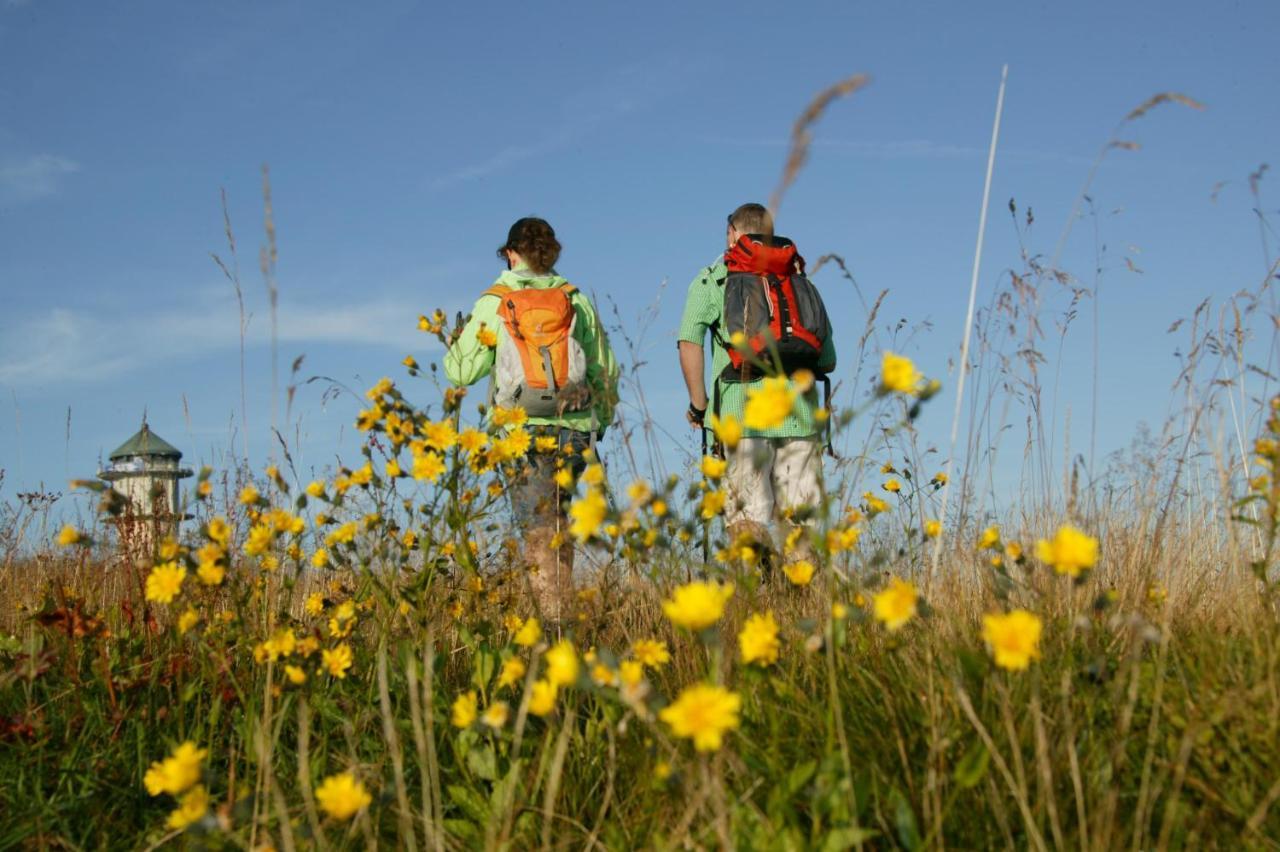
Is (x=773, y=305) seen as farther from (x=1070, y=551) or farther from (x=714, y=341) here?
(x=1070, y=551)

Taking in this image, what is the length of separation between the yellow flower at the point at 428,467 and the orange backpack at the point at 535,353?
2002mm

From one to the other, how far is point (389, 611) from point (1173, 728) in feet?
5.38

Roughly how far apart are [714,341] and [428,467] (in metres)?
2.56

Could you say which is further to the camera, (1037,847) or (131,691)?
(131,691)

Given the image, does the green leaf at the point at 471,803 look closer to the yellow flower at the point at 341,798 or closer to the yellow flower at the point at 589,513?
the yellow flower at the point at 341,798

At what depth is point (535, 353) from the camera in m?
4.46

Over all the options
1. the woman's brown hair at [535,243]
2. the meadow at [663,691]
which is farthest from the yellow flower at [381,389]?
the woman's brown hair at [535,243]

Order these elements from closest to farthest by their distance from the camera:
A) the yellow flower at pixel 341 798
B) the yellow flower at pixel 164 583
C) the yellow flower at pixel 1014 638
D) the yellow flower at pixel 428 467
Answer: the yellow flower at pixel 1014 638 < the yellow flower at pixel 341 798 < the yellow flower at pixel 164 583 < the yellow flower at pixel 428 467

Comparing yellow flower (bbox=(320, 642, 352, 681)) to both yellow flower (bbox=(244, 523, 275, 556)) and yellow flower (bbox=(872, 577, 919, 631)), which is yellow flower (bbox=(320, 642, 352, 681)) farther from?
yellow flower (bbox=(872, 577, 919, 631))

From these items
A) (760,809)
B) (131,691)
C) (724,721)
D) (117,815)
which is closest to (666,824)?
(760,809)

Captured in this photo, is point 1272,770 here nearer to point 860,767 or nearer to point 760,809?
point 860,767

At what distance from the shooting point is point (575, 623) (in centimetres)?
265

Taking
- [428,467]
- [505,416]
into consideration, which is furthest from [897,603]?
[505,416]

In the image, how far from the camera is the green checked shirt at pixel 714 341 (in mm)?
4539
